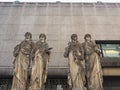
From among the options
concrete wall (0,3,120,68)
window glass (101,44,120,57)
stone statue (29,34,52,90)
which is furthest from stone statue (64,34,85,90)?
window glass (101,44,120,57)

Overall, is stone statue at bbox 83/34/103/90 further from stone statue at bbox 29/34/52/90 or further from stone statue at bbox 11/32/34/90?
stone statue at bbox 11/32/34/90

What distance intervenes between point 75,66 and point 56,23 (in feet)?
24.7

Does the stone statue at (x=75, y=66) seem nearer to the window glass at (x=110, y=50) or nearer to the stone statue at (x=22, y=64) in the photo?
the stone statue at (x=22, y=64)

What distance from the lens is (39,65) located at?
39.5 feet

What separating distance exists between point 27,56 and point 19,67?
742 mm

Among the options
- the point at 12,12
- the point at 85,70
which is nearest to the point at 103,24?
the point at 12,12

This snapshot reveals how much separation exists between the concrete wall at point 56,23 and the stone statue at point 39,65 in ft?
10.3

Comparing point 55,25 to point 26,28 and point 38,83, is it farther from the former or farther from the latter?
point 38,83

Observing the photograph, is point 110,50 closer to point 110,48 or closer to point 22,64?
point 110,48

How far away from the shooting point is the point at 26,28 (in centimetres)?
1873

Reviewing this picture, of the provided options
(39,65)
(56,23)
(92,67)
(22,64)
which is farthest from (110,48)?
(22,64)

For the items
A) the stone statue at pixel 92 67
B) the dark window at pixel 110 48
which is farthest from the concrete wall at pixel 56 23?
the stone statue at pixel 92 67

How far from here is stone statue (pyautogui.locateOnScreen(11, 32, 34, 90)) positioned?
454 inches

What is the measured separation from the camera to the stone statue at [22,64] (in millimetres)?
11539
